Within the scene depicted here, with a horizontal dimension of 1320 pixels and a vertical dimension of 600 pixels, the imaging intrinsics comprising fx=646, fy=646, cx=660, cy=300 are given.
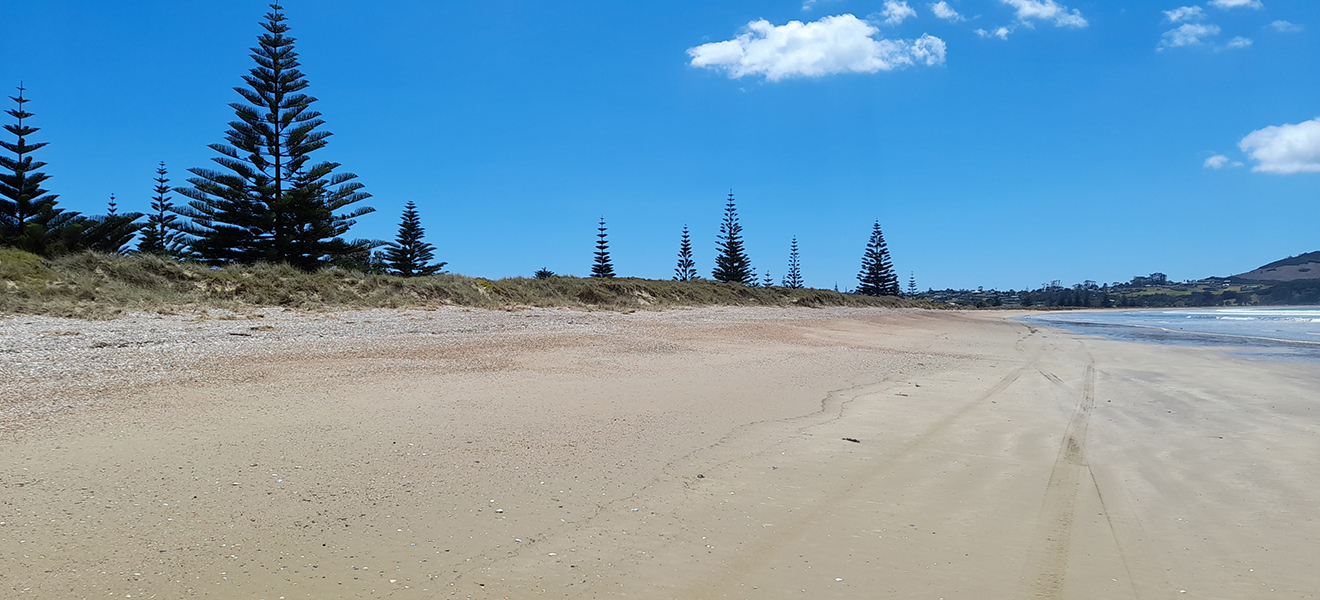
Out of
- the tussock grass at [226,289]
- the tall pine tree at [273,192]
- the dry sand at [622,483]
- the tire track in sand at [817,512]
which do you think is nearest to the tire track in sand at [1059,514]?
the dry sand at [622,483]

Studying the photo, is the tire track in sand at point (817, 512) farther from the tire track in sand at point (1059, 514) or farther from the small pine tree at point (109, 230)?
the small pine tree at point (109, 230)

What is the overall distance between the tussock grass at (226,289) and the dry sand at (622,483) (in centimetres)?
516

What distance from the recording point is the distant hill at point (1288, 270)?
86988mm

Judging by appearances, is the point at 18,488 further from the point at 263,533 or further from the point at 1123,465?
the point at 1123,465

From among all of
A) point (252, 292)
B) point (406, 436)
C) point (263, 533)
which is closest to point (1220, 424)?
point (406, 436)

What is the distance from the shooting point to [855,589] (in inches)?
87.3

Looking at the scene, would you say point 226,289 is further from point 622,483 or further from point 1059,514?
point 1059,514

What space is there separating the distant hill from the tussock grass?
108 metres

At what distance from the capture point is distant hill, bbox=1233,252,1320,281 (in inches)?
3425

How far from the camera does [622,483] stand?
3195 millimetres

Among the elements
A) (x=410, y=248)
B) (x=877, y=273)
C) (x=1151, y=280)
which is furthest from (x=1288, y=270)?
(x=410, y=248)

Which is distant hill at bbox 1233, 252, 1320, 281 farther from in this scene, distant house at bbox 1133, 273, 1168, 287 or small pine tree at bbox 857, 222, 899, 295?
small pine tree at bbox 857, 222, 899, 295

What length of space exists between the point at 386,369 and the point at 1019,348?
1052 cm

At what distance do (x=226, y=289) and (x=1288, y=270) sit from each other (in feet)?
416
